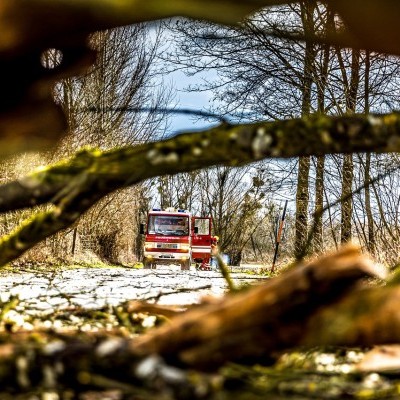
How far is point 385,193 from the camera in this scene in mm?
6082

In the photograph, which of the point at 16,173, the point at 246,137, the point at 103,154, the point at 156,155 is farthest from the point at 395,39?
the point at 16,173

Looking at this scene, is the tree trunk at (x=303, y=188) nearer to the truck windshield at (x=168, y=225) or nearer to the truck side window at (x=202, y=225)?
the truck windshield at (x=168, y=225)

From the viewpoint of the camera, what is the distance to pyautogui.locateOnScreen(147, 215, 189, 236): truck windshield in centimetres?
1689

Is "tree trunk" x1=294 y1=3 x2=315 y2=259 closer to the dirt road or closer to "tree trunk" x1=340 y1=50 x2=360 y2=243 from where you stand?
"tree trunk" x1=340 y1=50 x2=360 y2=243

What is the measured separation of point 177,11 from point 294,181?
358 inches

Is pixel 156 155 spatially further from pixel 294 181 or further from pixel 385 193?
pixel 294 181

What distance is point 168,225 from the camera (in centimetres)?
1709

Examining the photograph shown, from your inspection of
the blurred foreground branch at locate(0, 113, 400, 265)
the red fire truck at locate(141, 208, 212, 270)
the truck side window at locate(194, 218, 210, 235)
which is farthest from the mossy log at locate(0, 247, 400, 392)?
the truck side window at locate(194, 218, 210, 235)

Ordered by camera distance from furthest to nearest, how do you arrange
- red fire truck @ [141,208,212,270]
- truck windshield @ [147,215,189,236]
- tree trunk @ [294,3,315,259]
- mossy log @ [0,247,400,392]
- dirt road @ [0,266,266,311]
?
truck windshield @ [147,215,189,236]
red fire truck @ [141,208,212,270]
tree trunk @ [294,3,315,259]
dirt road @ [0,266,266,311]
mossy log @ [0,247,400,392]

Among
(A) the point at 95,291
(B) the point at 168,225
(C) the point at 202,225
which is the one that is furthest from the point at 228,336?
(C) the point at 202,225

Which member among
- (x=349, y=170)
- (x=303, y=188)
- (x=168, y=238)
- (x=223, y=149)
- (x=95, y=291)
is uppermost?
(x=349, y=170)

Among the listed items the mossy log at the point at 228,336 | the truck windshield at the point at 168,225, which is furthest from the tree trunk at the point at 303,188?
the mossy log at the point at 228,336

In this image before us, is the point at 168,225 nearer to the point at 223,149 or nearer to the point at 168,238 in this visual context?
the point at 168,238

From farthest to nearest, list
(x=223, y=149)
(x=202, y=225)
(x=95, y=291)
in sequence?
(x=202, y=225) < (x=95, y=291) < (x=223, y=149)
